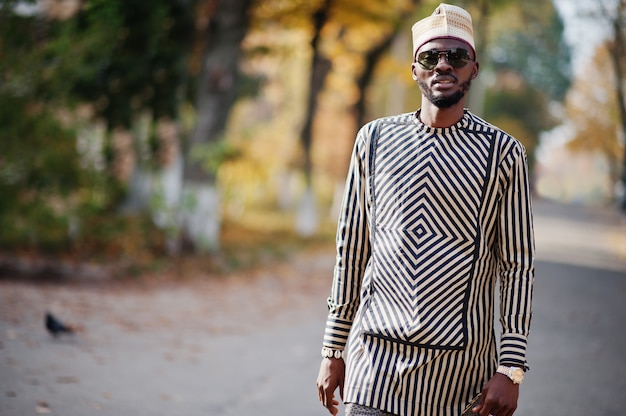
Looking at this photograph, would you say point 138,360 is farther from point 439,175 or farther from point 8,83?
point 8,83

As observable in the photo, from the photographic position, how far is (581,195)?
75.9 meters

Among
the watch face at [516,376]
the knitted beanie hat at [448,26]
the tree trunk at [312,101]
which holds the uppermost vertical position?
the tree trunk at [312,101]

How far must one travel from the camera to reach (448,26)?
272 cm

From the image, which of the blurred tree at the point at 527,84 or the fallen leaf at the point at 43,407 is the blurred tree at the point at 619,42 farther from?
the fallen leaf at the point at 43,407

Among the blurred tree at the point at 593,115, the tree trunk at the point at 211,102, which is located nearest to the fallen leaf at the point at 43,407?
the tree trunk at the point at 211,102

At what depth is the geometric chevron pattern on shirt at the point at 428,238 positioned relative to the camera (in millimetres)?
2604

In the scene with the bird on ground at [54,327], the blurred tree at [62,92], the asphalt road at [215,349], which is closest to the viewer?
the asphalt road at [215,349]

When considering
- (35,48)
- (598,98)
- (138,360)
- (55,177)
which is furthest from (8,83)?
(598,98)

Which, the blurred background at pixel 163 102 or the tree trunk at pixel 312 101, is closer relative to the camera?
the blurred background at pixel 163 102

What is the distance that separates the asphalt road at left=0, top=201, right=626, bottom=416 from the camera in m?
6.23

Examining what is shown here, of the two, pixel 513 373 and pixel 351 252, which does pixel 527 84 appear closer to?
pixel 351 252

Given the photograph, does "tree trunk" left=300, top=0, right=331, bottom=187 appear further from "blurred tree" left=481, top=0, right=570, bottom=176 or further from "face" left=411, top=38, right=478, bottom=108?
"blurred tree" left=481, top=0, right=570, bottom=176

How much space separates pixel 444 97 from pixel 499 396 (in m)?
1.06

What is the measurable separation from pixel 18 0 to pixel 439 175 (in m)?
11.9
